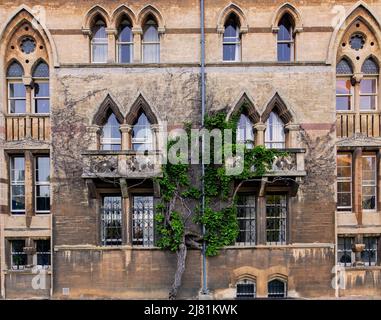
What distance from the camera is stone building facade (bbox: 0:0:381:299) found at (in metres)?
10.9

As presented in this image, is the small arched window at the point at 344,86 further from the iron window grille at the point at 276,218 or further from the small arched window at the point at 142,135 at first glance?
the small arched window at the point at 142,135

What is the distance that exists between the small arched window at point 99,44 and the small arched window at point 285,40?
6.46m

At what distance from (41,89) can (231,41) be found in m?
7.32

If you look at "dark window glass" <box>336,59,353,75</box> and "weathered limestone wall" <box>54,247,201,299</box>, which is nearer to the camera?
"weathered limestone wall" <box>54,247,201,299</box>

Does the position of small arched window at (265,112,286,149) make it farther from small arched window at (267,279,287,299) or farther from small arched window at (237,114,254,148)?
small arched window at (267,279,287,299)

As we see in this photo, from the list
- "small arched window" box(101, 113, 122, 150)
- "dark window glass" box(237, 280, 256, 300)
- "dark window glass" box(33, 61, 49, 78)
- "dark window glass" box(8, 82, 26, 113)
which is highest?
"dark window glass" box(33, 61, 49, 78)

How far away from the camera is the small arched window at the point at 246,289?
1091cm

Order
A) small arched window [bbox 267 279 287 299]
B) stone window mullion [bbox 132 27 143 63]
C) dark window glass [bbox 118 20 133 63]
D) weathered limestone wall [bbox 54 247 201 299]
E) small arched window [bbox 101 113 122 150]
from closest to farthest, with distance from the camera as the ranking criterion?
weathered limestone wall [bbox 54 247 201 299] < small arched window [bbox 267 279 287 299] < stone window mullion [bbox 132 27 143 63] < small arched window [bbox 101 113 122 150] < dark window glass [bbox 118 20 133 63]

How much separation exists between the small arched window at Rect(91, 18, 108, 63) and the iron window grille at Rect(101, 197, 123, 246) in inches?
205

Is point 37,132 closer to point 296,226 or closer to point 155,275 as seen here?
point 155,275

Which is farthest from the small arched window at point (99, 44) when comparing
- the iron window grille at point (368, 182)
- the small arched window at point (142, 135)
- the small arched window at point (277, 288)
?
the iron window grille at point (368, 182)

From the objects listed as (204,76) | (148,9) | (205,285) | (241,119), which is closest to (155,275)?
(205,285)

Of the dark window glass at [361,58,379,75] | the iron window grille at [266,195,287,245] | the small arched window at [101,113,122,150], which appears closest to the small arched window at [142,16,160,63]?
the small arched window at [101,113,122,150]

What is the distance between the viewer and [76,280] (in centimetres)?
→ 1087
